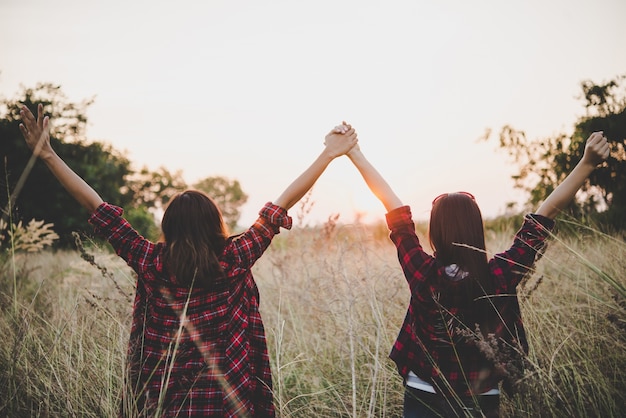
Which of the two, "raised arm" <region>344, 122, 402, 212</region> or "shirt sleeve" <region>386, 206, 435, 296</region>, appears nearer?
"shirt sleeve" <region>386, 206, 435, 296</region>

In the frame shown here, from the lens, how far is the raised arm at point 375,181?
1.81m

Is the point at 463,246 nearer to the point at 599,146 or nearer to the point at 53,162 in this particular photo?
the point at 599,146

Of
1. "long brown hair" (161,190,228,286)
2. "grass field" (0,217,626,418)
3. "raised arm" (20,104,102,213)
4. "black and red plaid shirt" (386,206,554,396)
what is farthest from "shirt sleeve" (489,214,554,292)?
"raised arm" (20,104,102,213)

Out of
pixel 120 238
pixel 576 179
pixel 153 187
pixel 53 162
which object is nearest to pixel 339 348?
pixel 120 238

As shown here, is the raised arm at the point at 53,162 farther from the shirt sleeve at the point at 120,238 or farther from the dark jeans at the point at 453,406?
the dark jeans at the point at 453,406

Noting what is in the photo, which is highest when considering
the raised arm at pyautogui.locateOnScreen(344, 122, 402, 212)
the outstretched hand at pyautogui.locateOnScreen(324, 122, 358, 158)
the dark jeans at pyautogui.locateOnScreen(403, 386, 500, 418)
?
the outstretched hand at pyautogui.locateOnScreen(324, 122, 358, 158)

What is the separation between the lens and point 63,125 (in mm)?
11883

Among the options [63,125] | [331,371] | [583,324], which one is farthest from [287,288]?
[63,125]

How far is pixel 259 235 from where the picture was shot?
1819 mm

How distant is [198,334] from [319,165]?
→ 0.97 metres

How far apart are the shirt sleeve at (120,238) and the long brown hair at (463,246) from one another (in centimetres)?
131

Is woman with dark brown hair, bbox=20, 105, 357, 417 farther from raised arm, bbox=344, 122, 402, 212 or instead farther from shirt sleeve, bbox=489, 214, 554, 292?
shirt sleeve, bbox=489, 214, 554, 292

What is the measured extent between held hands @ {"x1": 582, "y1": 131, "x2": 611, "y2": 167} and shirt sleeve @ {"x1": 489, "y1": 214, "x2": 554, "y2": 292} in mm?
344

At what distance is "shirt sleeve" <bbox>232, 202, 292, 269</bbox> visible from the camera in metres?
1.76
